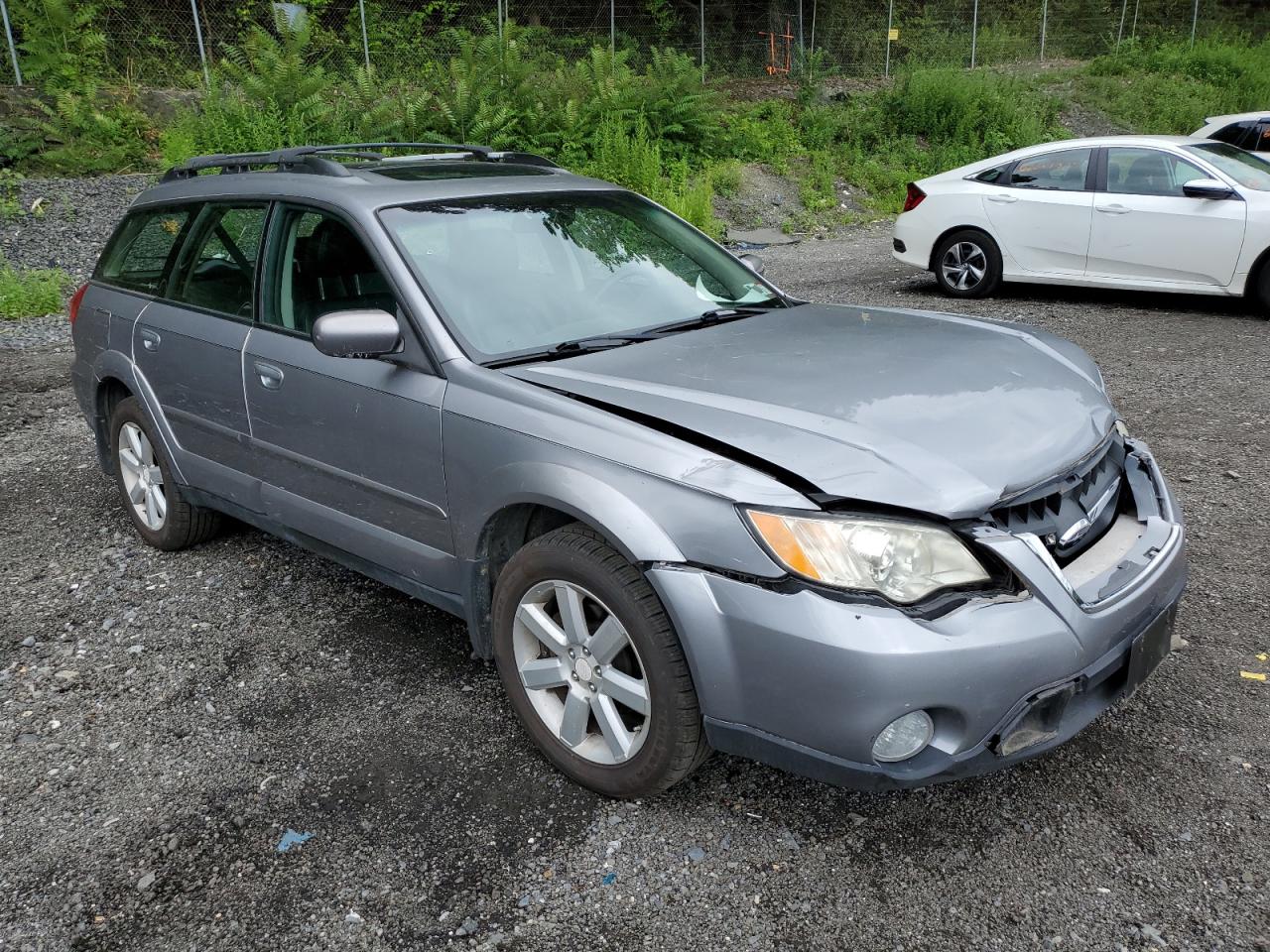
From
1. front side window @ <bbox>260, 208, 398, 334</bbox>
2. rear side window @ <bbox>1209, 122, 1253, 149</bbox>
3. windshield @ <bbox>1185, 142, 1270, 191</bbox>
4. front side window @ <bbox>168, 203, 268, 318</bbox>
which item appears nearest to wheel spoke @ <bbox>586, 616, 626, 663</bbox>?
Result: front side window @ <bbox>260, 208, 398, 334</bbox>

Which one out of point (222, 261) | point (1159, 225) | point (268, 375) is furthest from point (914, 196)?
point (268, 375)

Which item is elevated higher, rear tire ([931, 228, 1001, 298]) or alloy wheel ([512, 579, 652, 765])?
alloy wheel ([512, 579, 652, 765])

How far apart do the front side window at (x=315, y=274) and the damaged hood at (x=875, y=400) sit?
0.77 m

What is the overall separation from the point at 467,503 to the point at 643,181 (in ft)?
37.7

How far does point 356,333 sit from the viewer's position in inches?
123

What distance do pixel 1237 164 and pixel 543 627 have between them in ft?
27.5

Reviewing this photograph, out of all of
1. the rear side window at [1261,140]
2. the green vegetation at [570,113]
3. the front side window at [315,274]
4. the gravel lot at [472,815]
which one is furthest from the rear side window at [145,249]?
the rear side window at [1261,140]

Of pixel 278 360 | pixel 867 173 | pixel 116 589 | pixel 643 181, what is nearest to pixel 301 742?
pixel 278 360

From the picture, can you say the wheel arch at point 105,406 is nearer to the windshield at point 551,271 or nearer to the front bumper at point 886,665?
the windshield at point 551,271

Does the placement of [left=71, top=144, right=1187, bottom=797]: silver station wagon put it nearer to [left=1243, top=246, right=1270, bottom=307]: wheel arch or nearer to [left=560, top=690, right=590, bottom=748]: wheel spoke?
[left=560, top=690, right=590, bottom=748]: wheel spoke

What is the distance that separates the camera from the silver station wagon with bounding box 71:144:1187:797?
95.6 inches

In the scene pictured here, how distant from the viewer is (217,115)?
13.0 m

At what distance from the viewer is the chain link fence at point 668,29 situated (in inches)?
625

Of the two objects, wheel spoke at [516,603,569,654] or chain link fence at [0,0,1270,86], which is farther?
chain link fence at [0,0,1270,86]
